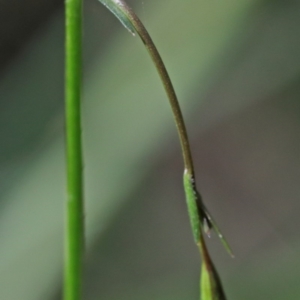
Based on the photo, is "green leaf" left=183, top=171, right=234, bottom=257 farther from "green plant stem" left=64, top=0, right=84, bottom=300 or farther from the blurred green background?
the blurred green background

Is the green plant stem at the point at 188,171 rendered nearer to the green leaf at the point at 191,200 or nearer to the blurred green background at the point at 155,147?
the green leaf at the point at 191,200

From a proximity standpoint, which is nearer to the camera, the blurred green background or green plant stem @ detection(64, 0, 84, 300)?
green plant stem @ detection(64, 0, 84, 300)

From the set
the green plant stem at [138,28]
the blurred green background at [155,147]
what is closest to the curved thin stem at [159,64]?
the green plant stem at [138,28]

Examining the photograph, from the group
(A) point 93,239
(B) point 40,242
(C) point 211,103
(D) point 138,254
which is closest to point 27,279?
(B) point 40,242

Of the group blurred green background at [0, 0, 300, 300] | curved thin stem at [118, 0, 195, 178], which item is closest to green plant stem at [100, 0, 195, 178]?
curved thin stem at [118, 0, 195, 178]

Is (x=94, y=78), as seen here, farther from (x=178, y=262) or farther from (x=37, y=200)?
(x=178, y=262)

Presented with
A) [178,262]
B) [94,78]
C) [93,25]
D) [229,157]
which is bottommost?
[178,262]
